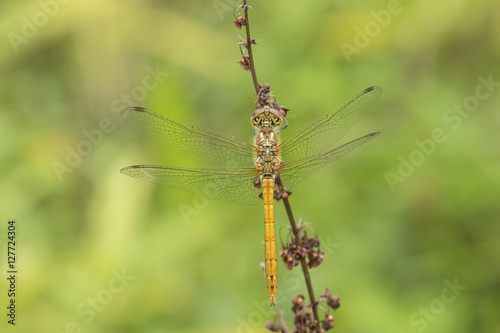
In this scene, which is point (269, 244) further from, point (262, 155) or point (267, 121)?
point (267, 121)

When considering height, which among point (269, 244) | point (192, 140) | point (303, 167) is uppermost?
point (192, 140)

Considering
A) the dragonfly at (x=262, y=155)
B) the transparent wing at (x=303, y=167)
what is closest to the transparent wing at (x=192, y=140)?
the dragonfly at (x=262, y=155)

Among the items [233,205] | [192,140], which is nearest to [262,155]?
[192,140]

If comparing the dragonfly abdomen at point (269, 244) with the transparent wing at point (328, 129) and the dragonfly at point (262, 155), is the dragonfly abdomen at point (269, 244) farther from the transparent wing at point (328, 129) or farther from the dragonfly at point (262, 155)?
the transparent wing at point (328, 129)

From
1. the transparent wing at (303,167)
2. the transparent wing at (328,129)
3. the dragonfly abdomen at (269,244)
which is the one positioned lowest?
the dragonfly abdomen at (269,244)

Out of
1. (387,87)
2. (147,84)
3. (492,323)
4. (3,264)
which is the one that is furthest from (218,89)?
(492,323)

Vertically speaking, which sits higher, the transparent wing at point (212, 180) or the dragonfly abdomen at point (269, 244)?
the transparent wing at point (212, 180)

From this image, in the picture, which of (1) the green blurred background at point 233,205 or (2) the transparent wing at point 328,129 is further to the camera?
(1) the green blurred background at point 233,205

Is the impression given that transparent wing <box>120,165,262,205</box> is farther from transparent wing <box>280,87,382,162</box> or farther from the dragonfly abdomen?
transparent wing <box>280,87,382,162</box>

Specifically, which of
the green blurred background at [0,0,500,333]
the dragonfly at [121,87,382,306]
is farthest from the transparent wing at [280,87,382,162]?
the green blurred background at [0,0,500,333]
